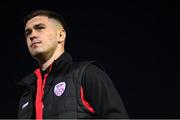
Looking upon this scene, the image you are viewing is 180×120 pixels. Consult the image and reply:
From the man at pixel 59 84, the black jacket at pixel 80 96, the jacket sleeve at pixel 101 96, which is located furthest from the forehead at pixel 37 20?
the jacket sleeve at pixel 101 96

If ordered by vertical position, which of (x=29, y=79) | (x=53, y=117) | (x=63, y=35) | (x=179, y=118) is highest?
(x=63, y=35)

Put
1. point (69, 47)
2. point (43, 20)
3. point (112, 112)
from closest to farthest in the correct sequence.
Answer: point (112, 112), point (43, 20), point (69, 47)

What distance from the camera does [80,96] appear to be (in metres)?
1.71

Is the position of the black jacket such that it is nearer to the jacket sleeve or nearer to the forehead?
the jacket sleeve

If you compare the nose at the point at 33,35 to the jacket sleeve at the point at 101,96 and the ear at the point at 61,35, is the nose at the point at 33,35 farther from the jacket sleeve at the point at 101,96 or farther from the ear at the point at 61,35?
the jacket sleeve at the point at 101,96

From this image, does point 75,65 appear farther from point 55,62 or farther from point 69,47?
point 69,47

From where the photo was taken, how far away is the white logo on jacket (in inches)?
69.4

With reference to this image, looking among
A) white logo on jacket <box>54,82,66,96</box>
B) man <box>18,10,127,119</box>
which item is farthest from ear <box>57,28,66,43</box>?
white logo on jacket <box>54,82,66,96</box>

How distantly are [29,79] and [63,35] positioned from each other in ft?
0.84

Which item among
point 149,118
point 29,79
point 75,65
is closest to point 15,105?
point 149,118

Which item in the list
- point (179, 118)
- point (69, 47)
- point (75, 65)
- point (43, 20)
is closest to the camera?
point (75, 65)

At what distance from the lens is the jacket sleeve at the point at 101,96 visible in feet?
5.51

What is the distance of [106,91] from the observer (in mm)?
1714

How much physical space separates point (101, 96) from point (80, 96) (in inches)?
3.2
